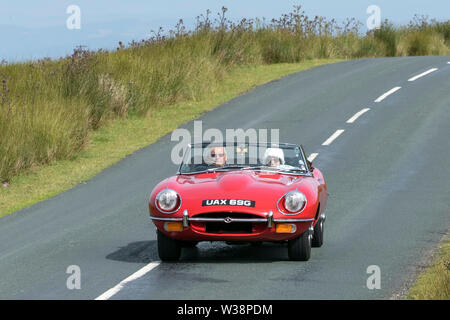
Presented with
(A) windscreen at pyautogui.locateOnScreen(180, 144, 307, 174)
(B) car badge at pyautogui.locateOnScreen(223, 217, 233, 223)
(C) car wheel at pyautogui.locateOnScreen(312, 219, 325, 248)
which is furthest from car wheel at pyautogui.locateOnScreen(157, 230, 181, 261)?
(C) car wheel at pyautogui.locateOnScreen(312, 219, 325, 248)

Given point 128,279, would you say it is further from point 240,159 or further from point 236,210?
point 240,159

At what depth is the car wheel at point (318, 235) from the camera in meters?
11.3

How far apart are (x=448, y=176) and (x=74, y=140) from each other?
29.8ft

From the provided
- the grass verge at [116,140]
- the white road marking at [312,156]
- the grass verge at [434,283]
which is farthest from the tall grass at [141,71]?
the grass verge at [434,283]

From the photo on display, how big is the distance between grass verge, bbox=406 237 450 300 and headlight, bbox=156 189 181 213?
2710mm

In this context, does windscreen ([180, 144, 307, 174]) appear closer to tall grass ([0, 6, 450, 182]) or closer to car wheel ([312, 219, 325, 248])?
car wheel ([312, 219, 325, 248])

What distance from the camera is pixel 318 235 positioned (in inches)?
448

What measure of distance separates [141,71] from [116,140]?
5.57 metres

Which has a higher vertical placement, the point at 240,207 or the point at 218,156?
the point at 218,156

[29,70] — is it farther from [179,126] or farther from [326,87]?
[326,87]

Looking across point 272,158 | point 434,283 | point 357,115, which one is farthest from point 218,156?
point 357,115

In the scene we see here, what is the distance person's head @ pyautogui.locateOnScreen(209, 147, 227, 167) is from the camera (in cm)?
1139
